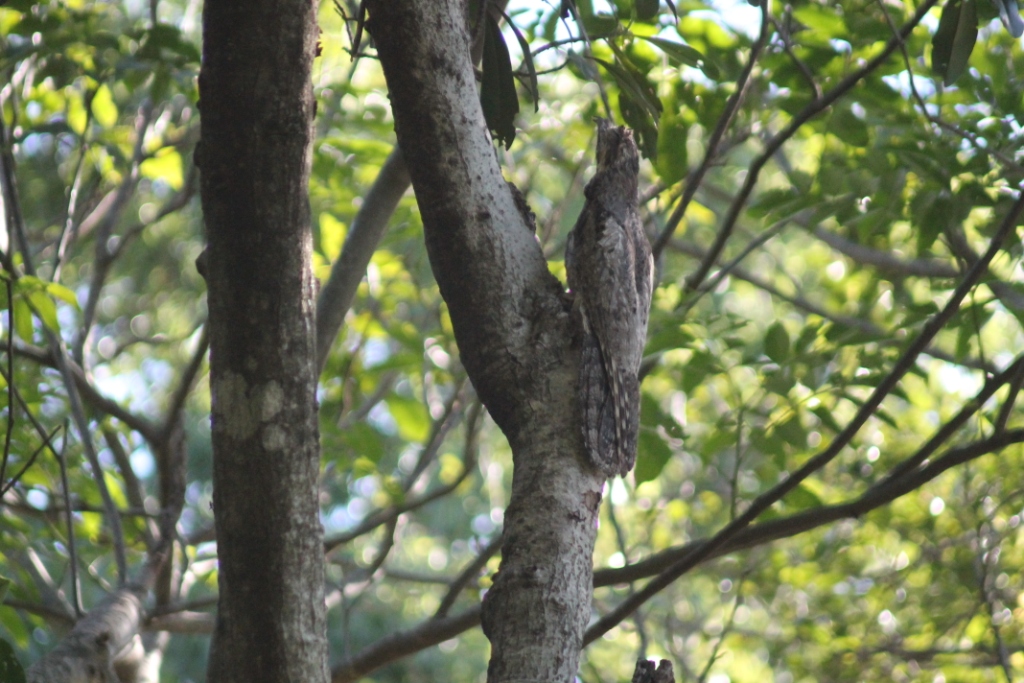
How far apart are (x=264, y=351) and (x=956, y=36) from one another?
5.16ft

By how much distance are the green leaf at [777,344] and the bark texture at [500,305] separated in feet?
3.92

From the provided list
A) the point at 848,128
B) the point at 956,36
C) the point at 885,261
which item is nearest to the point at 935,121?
the point at 956,36

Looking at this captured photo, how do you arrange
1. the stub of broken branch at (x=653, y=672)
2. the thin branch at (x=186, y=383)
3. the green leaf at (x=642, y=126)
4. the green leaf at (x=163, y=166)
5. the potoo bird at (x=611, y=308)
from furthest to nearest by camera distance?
1. the green leaf at (x=163, y=166)
2. the thin branch at (x=186, y=383)
3. the green leaf at (x=642, y=126)
4. the potoo bird at (x=611, y=308)
5. the stub of broken branch at (x=653, y=672)

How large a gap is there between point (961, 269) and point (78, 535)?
3.15 meters

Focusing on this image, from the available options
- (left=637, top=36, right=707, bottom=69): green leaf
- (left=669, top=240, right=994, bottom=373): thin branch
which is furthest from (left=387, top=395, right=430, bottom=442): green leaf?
(left=637, top=36, right=707, bottom=69): green leaf

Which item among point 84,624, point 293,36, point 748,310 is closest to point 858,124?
point 293,36

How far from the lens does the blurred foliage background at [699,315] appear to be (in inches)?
88.7

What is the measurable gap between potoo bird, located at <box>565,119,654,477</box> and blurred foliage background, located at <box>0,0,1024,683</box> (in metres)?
0.34

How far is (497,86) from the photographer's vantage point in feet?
6.46

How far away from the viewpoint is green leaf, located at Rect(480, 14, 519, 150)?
6.44ft

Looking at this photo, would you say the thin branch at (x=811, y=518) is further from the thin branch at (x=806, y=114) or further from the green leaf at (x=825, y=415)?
the thin branch at (x=806, y=114)

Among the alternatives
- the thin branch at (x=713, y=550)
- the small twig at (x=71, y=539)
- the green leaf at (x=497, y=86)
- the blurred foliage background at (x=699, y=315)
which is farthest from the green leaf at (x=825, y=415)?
the small twig at (x=71, y=539)

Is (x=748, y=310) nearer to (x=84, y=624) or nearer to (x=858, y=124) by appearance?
(x=858, y=124)

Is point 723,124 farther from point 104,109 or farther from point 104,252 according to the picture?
point 104,109
